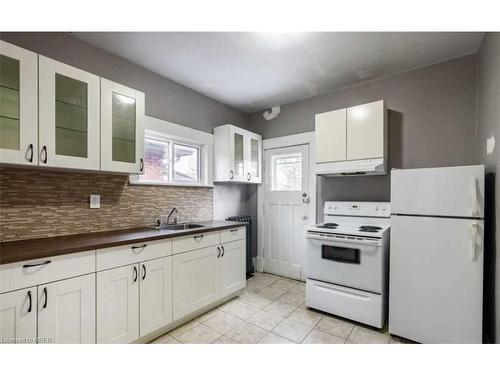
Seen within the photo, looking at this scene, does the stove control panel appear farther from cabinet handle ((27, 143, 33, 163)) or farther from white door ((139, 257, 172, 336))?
cabinet handle ((27, 143, 33, 163))

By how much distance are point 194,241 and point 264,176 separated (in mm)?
1738

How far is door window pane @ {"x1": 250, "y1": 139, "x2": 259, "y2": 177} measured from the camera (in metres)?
3.43

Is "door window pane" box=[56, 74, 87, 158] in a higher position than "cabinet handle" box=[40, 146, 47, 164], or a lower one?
higher

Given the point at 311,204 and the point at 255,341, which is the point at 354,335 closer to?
the point at 255,341

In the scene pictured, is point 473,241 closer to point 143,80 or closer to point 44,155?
point 44,155

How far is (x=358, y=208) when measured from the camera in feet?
8.87

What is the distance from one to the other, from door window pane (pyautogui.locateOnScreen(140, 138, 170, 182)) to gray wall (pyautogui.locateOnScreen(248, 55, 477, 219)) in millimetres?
2007

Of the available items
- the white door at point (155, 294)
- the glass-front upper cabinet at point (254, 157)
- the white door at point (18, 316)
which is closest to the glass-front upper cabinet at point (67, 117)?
the white door at point (18, 316)

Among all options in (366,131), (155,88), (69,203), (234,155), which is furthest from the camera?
(234,155)

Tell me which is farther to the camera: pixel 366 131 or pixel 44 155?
pixel 366 131

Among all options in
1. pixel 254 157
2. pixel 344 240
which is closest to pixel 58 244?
pixel 344 240

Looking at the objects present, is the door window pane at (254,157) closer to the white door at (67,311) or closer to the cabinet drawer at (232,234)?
the cabinet drawer at (232,234)

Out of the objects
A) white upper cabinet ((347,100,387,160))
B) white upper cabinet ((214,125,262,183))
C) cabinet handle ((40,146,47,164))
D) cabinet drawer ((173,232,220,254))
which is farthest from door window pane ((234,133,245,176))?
Answer: cabinet handle ((40,146,47,164))

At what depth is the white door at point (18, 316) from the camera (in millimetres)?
1235
